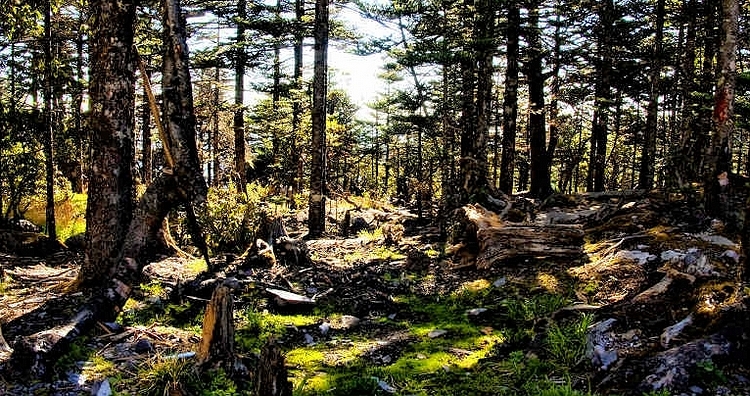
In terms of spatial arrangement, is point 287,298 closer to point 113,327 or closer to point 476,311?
point 113,327

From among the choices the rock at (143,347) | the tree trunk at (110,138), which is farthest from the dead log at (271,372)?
the tree trunk at (110,138)

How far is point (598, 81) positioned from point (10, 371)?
19.5 m

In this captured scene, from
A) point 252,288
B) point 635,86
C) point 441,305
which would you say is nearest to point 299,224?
point 252,288

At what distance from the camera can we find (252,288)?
8.03 meters

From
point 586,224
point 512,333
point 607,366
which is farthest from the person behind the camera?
point 586,224

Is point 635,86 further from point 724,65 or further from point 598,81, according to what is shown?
point 724,65

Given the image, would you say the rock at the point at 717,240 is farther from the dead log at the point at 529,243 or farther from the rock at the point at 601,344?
the rock at the point at 601,344

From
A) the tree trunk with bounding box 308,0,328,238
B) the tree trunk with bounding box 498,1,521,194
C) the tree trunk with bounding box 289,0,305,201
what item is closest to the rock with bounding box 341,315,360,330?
the tree trunk with bounding box 308,0,328,238

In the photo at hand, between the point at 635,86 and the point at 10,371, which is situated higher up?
the point at 635,86

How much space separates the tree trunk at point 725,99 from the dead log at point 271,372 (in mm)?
7898

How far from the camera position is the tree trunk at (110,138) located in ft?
22.4

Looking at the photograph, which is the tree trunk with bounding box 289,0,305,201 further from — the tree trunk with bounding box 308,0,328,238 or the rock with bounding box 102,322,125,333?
the rock with bounding box 102,322,125,333

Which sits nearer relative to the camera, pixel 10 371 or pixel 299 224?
pixel 10 371

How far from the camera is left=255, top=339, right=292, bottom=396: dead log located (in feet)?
12.1
